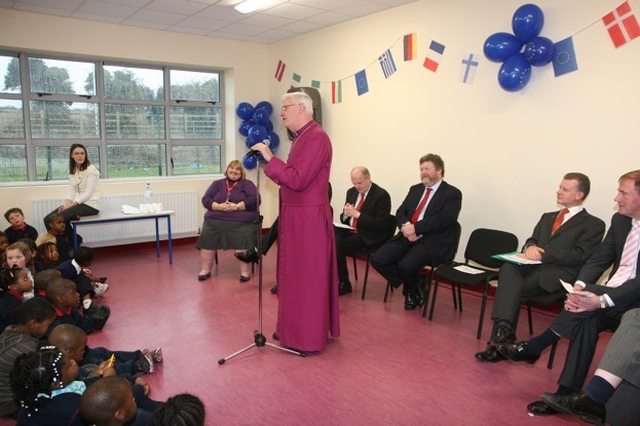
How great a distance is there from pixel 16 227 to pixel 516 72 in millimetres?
5037

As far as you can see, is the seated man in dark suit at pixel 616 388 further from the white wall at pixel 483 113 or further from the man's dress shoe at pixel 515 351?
the white wall at pixel 483 113

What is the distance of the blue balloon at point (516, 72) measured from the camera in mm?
4098

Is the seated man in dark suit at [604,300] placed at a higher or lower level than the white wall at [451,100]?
lower

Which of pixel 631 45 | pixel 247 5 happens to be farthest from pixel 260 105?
pixel 631 45


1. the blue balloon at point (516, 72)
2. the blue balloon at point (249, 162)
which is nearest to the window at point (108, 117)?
the blue balloon at point (249, 162)

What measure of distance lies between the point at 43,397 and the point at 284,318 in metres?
1.64

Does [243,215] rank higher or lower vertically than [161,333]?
higher

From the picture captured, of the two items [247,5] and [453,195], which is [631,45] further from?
[247,5]

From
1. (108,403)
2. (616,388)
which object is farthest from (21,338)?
(616,388)

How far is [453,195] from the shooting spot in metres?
4.22

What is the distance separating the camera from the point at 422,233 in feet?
13.9

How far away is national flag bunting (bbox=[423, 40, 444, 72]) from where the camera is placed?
4879 mm

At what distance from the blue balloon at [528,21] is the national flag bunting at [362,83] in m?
2.03

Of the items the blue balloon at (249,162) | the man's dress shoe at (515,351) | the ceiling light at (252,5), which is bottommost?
the man's dress shoe at (515,351)
